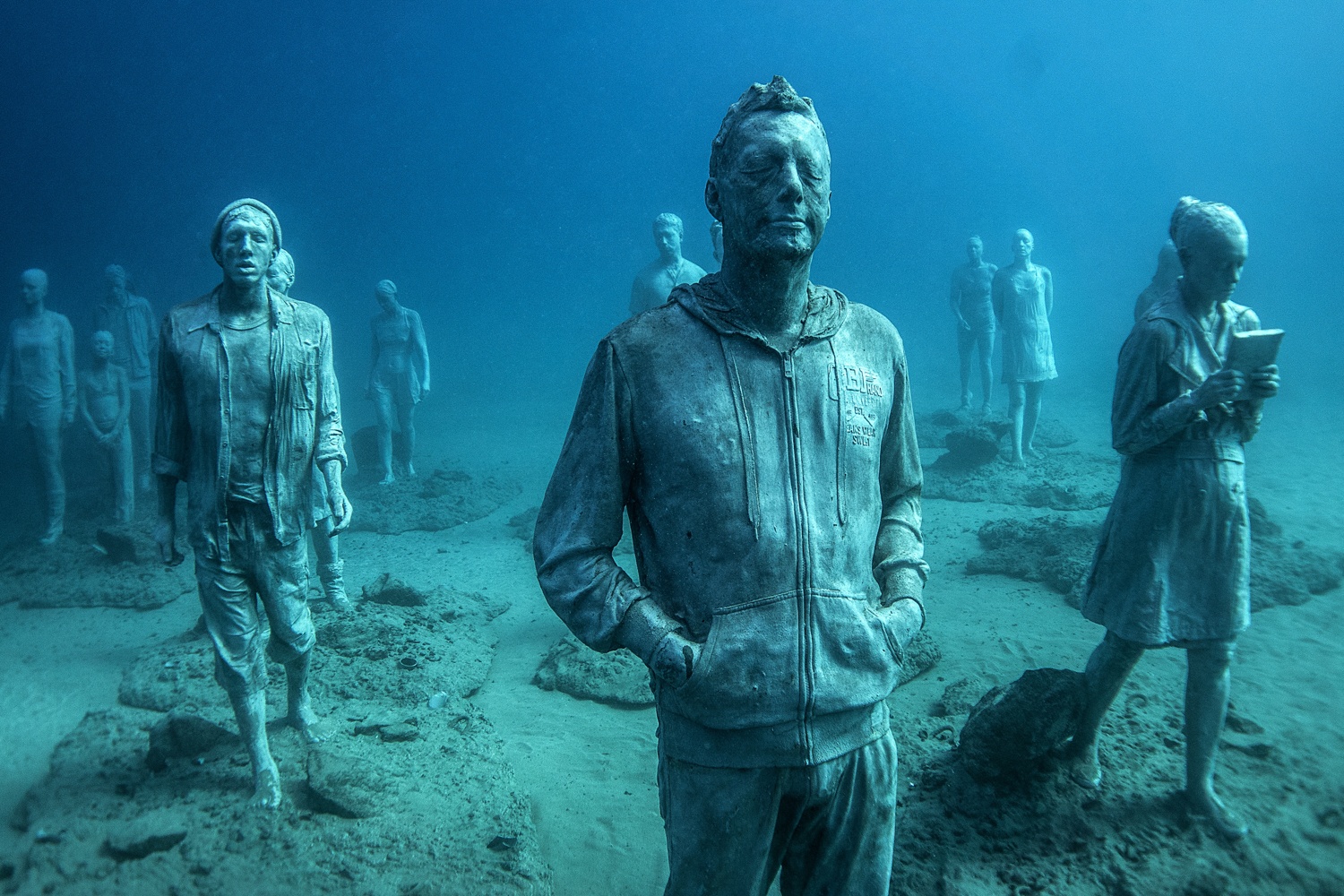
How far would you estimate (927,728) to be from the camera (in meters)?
4.34

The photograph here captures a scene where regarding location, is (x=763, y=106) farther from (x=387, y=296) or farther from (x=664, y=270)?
(x=387, y=296)

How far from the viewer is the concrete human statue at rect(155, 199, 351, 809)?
3.54 meters

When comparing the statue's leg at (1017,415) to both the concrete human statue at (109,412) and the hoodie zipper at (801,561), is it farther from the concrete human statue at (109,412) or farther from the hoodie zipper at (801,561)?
the concrete human statue at (109,412)

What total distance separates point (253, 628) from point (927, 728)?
144 inches

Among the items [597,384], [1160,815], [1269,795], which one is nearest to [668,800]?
[597,384]

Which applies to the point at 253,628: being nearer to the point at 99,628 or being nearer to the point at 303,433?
the point at 303,433

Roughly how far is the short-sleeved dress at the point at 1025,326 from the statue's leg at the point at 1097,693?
8.09 meters

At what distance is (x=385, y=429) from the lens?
12.6 meters

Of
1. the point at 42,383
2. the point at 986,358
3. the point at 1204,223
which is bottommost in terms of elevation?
the point at 1204,223

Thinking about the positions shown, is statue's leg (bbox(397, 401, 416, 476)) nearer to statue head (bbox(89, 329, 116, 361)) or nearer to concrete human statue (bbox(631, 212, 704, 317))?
statue head (bbox(89, 329, 116, 361))

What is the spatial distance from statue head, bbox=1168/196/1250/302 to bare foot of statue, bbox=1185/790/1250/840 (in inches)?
85.8

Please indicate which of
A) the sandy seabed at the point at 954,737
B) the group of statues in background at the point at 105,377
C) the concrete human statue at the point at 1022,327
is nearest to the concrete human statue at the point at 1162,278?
the sandy seabed at the point at 954,737

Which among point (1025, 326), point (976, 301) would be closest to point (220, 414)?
point (1025, 326)

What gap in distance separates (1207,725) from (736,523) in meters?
2.91
